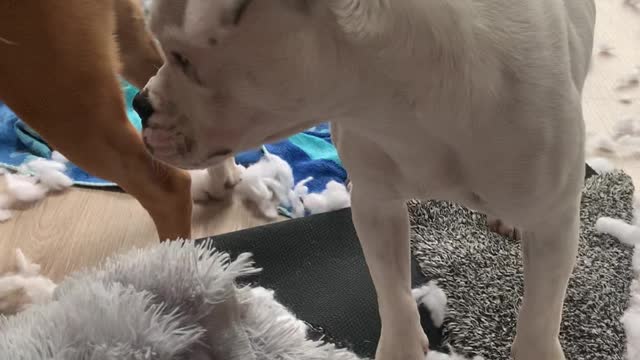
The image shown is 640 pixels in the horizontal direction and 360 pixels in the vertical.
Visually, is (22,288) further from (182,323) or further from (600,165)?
(600,165)

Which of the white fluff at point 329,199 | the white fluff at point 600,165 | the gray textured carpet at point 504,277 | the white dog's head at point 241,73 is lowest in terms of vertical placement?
the white fluff at point 329,199

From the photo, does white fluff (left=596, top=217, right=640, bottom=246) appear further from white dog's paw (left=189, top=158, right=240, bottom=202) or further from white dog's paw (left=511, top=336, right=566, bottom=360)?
white dog's paw (left=189, top=158, right=240, bottom=202)

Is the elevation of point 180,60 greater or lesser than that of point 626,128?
greater

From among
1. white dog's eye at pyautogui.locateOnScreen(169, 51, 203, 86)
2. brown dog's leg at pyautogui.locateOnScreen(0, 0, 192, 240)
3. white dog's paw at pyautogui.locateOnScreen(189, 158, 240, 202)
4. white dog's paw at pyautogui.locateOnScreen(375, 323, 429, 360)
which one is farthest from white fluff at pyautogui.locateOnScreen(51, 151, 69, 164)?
white dog's eye at pyautogui.locateOnScreen(169, 51, 203, 86)

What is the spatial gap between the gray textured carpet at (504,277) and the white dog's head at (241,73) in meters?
0.56

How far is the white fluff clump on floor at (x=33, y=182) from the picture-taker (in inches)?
62.5

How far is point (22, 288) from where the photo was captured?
1364 millimetres

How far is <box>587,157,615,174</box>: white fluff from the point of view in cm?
149

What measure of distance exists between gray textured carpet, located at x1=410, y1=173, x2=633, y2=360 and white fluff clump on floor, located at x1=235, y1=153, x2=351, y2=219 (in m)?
0.20

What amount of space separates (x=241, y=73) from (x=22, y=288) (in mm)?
879

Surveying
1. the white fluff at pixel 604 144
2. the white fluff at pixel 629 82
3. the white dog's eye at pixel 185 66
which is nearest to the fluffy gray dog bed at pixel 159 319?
the white dog's eye at pixel 185 66

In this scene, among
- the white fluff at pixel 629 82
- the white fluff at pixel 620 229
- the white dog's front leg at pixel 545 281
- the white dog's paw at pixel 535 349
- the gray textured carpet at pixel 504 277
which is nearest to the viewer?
the white dog's front leg at pixel 545 281

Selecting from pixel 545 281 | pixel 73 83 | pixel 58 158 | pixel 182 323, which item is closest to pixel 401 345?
pixel 545 281

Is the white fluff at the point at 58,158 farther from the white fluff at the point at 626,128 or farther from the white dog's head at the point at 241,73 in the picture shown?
the white fluff at the point at 626,128
